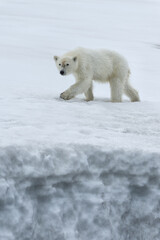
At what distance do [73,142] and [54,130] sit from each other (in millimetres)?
286

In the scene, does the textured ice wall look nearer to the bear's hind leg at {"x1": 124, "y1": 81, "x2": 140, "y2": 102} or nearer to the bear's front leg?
the bear's front leg

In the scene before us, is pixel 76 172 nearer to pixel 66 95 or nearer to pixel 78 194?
pixel 78 194

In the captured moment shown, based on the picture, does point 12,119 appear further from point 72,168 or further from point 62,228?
point 62,228

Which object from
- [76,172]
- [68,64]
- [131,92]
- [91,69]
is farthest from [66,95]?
[76,172]

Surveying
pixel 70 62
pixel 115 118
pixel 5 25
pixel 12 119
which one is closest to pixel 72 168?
pixel 12 119

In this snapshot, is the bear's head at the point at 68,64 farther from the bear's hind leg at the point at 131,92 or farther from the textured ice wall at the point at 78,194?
the textured ice wall at the point at 78,194

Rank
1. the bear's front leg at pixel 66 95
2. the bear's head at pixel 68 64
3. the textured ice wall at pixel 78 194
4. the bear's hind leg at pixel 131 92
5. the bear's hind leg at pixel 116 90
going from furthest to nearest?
1. the bear's hind leg at pixel 131 92
2. the bear's hind leg at pixel 116 90
3. the bear's head at pixel 68 64
4. the bear's front leg at pixel 66 95
5. the textured ice wall at pixel 78 194

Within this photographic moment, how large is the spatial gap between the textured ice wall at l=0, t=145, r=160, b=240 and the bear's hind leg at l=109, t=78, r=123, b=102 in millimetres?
2569

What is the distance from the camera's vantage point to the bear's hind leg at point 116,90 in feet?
16.4

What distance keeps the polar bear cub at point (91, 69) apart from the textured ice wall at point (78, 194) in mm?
2132

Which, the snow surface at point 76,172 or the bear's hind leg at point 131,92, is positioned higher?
the snow surface at point 76,172

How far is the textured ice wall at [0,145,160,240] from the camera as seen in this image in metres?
2.12

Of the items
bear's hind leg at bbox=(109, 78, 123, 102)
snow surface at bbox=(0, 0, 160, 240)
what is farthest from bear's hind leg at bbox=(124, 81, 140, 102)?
snow surface at bbox=(0, 0, 160, 240)

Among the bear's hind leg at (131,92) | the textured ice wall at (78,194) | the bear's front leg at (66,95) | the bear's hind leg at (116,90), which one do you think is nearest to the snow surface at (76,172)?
the textured ice wall at (78,194)
